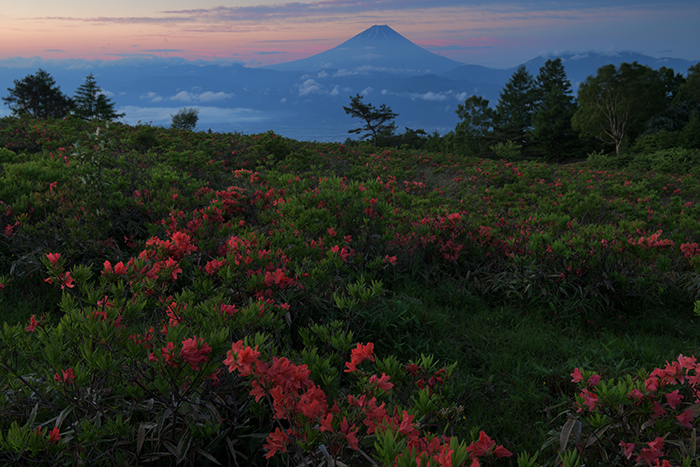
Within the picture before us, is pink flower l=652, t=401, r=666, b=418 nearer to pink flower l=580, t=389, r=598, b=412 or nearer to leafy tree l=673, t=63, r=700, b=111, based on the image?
pink flower l=580, t=389, r=598, b=412

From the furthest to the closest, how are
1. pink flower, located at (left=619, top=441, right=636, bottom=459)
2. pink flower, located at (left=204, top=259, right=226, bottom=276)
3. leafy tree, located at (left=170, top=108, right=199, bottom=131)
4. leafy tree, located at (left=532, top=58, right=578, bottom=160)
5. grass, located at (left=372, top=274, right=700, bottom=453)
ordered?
leafy tree, located at (left=170, top=108, right=199, bottom=131)
leafy tree, located at (left=532, top=58, right=578, bottom=160)
pink flower, located at (left=204, top=259, right=226, bottom=276)
grass, located at (left=372, top=274, right=700, bottom=453)
pink flower, located at (left=619, top=441, right=636, bottom=459)

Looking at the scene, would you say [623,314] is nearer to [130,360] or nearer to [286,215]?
[286,215]

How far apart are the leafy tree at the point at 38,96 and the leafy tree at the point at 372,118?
1203 inches

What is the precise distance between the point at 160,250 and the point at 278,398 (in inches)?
69.6

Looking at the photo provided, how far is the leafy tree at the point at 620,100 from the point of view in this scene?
31938 millimetres

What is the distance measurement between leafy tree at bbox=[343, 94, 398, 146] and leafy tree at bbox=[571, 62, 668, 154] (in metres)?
21.2

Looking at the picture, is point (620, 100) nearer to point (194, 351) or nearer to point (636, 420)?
point (636, 420)

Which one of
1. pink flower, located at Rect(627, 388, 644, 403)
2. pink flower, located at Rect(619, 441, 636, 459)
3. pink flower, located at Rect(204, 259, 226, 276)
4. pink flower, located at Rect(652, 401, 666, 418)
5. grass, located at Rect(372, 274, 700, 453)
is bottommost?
grass, located at Rect(372, 274, 700, 453)

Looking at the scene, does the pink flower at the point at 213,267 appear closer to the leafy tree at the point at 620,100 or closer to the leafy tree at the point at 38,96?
the leafy tree at the point at 620,100

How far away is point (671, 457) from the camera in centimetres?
167

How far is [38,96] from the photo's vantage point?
3881 centimetres

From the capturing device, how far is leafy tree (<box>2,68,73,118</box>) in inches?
1494

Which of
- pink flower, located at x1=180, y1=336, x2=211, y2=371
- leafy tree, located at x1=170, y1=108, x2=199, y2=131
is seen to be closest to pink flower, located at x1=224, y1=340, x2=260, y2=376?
pink flower, located at x1=180, y1=336, x2=211, y2=371

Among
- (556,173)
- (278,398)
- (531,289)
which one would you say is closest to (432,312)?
(531,289)
